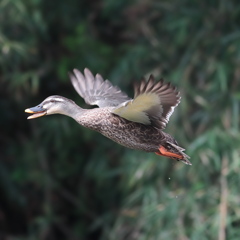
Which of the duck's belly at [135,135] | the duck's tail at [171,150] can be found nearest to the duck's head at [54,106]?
the duck's belly at [135,135]

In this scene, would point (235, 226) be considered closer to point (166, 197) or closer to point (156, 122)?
point (166, 197)

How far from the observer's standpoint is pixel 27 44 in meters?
9.16

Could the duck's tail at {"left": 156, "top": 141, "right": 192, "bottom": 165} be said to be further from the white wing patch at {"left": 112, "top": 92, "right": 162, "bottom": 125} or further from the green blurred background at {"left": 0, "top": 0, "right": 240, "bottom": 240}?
Result: the green blurred background at {"left": 0, "top": 0, "right": 240, "bottom": 240}

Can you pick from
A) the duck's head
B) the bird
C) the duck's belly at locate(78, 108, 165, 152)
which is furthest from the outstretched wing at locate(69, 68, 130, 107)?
the duck's belly at locate(78, 108, 165, 152)

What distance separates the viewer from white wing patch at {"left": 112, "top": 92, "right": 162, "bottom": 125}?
4680 millimetres

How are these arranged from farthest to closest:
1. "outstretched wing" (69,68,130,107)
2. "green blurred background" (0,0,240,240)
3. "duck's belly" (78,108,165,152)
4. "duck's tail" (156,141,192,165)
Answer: "green blurred background" (0,0,240,240)
"outstretched wing" (69,68,130,107)
"duck's tail" (156,141,192,165)
"duck's belly" (78,108,165,152)

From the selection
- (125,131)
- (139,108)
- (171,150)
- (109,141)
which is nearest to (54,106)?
(125,131)

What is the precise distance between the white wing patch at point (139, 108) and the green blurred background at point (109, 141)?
2.66 meters

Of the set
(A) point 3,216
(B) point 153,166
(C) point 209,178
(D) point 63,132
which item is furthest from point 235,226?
(A) point 3,216

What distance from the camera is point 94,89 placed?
224 inches

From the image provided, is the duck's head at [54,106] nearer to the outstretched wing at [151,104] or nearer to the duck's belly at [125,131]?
the duck's belly at [125,131]

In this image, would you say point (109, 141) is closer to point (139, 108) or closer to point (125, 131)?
point (125, 131)

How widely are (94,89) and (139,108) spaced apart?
98 cm

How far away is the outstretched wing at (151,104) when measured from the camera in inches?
182
